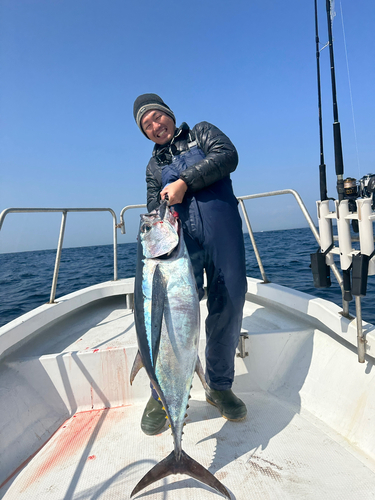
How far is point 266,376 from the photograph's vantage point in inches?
103

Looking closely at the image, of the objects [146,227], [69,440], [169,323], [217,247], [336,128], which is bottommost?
[69,440]

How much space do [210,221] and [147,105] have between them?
1023mm

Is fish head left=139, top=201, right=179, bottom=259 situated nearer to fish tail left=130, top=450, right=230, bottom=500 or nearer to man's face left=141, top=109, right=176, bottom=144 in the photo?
man's face left=141, top=109, right=176, bottom=144

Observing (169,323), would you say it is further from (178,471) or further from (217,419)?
(217,419)

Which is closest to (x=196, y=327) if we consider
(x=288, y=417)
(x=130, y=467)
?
(x=130, y=467)

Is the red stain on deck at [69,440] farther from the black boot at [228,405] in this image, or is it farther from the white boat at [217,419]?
the black boot at [228,405]

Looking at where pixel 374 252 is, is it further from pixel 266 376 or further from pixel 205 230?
pixel 266 376

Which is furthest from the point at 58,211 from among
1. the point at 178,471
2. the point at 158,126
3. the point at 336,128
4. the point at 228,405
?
the point at 336,128

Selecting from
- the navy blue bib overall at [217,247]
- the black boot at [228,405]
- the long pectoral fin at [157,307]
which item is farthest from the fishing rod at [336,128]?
the black boot at [228,405]

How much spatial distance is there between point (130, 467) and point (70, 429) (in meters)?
0.70

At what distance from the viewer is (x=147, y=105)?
2145 mm

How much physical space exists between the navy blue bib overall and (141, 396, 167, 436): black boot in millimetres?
578

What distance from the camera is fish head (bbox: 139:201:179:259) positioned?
1.48m

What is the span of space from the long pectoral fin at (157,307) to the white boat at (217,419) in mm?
883
